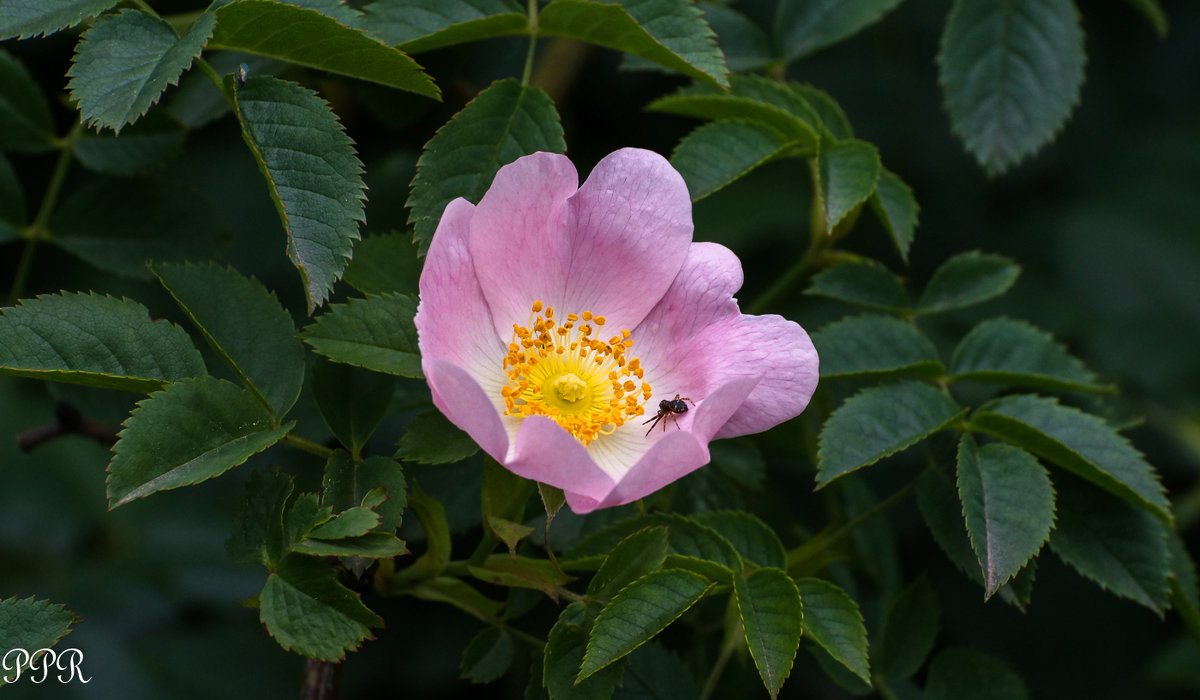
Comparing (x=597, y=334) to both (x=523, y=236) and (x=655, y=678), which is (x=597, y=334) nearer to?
(x=523, y=236)

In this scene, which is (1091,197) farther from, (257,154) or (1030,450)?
(257,154)

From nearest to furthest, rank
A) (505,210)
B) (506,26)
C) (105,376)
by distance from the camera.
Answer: (105,376) < (505,210) < (506,26)

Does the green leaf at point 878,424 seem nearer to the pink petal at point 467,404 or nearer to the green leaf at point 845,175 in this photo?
the green leaf at point 845,175

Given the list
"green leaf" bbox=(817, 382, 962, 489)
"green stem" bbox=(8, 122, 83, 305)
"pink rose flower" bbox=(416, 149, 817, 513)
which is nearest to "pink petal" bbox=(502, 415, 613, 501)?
"pink rose flower" bbox=(416, 149, 817, 513)

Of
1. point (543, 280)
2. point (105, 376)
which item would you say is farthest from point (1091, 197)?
point (105, 376)

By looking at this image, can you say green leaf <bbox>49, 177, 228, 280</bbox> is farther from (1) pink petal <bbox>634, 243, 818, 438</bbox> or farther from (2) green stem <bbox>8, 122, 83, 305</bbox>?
(1) pink petal <bbox>634, 243, 818, 438</bbox>

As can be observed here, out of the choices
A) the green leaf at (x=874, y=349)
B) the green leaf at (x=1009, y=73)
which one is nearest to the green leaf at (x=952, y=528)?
the green leaf at (x=874, y=349)
